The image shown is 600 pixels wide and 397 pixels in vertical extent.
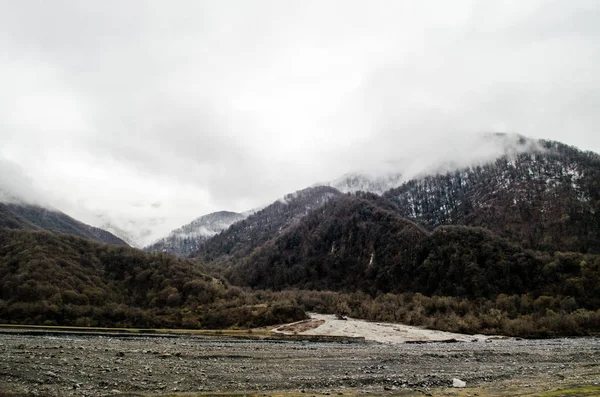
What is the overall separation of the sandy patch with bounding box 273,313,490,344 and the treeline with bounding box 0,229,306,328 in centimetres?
859

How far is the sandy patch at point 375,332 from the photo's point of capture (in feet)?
253

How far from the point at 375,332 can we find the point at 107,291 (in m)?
65.4

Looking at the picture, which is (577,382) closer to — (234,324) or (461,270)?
(234,324)

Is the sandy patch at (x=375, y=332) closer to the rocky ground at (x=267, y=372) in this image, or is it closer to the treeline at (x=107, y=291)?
the treeline at (x=107, y=291)

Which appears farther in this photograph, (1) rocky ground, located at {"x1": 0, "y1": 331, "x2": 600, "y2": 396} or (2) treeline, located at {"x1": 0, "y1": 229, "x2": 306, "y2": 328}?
(2) treeline, located at {"x1": 0, "y1": 229, "x2": 306, "y2": 328}

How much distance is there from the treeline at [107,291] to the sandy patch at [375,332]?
859cm

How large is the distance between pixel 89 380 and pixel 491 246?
15503cm

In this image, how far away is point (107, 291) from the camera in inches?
3711

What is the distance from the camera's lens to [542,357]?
45.2 metres

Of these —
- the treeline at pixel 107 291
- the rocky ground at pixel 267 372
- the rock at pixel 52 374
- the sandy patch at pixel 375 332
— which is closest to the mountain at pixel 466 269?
the sandy patch at pixel 375 332

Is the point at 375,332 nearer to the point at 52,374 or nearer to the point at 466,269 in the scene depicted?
the point at 52,374

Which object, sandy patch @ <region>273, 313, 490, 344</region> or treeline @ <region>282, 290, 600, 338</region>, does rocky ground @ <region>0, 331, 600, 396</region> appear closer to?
sandy patch @ <region>273, 313, 490, 344</region>

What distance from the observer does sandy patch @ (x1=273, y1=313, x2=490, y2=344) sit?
7703 cm

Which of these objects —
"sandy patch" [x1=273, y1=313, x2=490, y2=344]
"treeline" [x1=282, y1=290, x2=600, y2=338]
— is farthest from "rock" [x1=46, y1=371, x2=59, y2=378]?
"treeline" [x1=282, y1=290, x2=600, y2=338]
